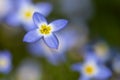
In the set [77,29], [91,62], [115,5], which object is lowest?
[91,62]

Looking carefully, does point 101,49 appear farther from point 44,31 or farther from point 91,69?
point 44,31

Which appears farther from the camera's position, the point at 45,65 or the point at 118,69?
the point at 45,65

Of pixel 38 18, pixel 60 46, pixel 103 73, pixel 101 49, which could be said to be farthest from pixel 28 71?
pixel 38 18

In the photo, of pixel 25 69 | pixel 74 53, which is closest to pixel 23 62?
pixel 25 69

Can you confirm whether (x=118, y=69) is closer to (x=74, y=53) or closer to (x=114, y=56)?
(x=114, y=56)

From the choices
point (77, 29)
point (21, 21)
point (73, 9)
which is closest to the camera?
point (21, 21)

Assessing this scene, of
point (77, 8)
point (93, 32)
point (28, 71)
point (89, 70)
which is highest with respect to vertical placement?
point (77, 8)

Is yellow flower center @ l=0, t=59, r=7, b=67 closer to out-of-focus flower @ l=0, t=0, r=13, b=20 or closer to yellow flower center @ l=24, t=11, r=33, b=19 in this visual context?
yellow flower center @ l=24, t=11, r=33, b=19
